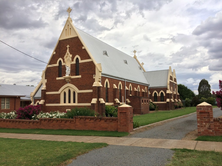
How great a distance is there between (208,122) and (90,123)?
26.0 ft

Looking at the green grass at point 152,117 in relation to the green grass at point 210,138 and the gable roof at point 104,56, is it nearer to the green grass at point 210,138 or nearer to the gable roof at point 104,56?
the green grass at point 210,138

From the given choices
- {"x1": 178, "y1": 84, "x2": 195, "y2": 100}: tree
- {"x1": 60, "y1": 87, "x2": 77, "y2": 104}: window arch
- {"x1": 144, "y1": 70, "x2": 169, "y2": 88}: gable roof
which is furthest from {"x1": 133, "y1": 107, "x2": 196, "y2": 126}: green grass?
{"x1": 178, "y1": 84, "x2": 195, "y2": 100}: tree

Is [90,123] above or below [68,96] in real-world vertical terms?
below

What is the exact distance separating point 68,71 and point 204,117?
19.9 m

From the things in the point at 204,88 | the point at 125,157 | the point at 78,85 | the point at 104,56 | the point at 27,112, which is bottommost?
the point at 125,157

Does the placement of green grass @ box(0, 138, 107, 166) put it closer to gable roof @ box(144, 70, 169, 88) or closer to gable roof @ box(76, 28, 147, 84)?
gable roof @ box(76, 28, 147, 84)

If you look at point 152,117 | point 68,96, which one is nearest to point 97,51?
point 68,96

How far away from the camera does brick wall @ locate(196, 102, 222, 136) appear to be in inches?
439

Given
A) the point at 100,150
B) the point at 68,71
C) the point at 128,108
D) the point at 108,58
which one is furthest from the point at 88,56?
the point at 100,150

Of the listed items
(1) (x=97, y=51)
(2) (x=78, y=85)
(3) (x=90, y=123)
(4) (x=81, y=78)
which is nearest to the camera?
(3) (x=90, y=123)

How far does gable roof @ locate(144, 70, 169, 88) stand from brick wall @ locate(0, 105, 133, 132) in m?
32.6

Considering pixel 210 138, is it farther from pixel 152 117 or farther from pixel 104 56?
pixel 104 56

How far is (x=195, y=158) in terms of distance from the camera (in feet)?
23.5

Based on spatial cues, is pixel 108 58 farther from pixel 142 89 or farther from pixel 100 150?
pixel 100 150
